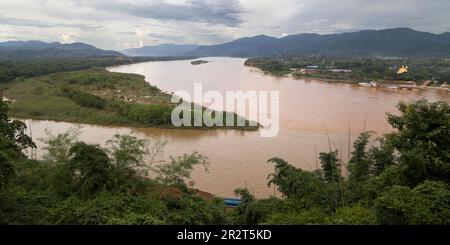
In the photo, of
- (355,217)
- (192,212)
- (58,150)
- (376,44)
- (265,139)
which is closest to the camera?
(355,217)

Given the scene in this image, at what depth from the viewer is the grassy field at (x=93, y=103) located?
17633mm

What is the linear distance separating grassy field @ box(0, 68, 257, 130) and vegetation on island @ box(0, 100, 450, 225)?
10137mm

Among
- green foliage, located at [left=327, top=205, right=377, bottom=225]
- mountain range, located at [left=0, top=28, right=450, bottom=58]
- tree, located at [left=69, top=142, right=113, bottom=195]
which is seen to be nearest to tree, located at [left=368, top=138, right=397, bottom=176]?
green foliage, located at [left=327, top=205, right=377, bottom=225]

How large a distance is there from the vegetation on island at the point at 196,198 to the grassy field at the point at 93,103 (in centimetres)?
1014

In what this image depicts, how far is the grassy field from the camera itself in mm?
17633

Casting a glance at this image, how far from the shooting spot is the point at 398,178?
15.9 feet

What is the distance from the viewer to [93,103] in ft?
68.2

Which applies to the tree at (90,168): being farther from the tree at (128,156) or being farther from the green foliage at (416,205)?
the green foliage at (416,205)

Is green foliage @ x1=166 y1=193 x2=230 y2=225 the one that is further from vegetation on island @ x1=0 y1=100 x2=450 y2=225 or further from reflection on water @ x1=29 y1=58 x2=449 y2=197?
reflection on water @ x1=29 y1=58 x2=449 y2=197

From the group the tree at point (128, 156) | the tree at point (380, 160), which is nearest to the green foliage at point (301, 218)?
the tree at point (128, 156)

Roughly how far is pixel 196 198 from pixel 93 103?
16506 millimetres

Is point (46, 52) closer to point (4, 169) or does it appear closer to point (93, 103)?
point (93, 103)

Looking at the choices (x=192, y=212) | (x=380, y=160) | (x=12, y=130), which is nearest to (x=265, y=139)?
(x=380, y=160)
